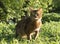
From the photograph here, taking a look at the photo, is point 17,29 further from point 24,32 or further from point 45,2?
point 45,2

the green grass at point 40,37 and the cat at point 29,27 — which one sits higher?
the cat at point 29,27

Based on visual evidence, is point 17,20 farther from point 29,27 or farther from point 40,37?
point 29,27

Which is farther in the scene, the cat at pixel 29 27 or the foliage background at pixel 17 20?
the foliage background at pixel 17 20

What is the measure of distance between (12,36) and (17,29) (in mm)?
360

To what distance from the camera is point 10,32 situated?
10.8 metres

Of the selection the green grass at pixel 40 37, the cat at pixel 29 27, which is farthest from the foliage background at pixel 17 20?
the cat at pixel 29 27

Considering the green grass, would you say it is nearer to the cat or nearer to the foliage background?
the foliage background

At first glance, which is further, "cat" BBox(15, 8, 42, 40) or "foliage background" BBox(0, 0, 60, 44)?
"foliage background" BBox(0, 0, 60, 44)

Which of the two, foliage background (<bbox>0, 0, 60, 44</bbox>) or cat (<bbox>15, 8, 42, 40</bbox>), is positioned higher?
cat (<bbox>15, 8, 42, 40</bbox>)

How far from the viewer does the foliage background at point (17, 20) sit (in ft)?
32.3

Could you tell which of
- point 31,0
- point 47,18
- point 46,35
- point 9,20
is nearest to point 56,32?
point 46,35

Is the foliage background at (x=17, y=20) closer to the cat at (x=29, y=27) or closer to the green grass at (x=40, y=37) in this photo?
the green grass at (x=40, y=37)

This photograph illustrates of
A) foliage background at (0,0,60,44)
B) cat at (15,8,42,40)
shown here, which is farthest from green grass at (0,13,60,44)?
cat at (15,8,42,40)

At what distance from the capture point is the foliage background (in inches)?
388
